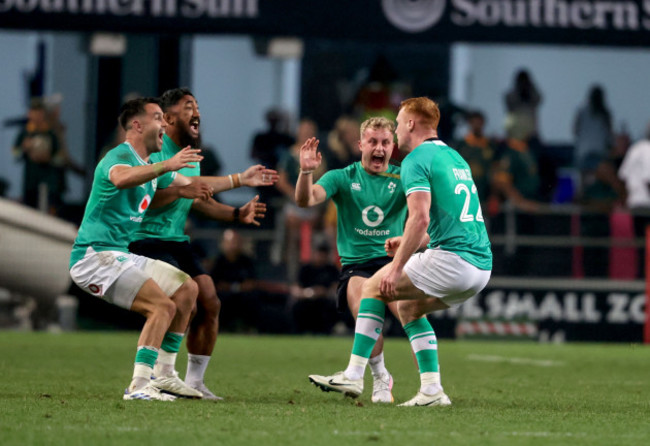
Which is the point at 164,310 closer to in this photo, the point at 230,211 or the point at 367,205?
the point at 230,211

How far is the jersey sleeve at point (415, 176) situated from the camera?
7.49 metres

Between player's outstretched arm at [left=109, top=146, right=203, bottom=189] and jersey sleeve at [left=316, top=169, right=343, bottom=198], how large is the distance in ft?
3.93

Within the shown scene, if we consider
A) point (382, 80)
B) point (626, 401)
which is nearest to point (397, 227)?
point (626, 401)

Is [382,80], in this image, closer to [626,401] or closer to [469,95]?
[469,95]

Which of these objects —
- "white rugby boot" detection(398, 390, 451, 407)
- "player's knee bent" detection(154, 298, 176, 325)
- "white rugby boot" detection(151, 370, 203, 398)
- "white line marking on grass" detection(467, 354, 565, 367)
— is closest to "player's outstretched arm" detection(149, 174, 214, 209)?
"player's knee bent" detection(154, 298, 176, 325)

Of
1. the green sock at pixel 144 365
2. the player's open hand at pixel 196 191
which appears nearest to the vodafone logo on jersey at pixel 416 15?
the player's open hand at pixel 196 191

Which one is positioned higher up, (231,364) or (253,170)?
(253,170)

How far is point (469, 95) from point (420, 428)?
55.0 feet

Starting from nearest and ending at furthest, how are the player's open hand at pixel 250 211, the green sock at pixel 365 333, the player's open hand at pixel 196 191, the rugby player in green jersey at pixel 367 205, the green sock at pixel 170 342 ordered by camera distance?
the green sock at pixel 365 333
the player's open hand at pixel 196 191
the green sock at pixel 170 342
the rugby player in green jersey at pixel 367 205
the player's open hand at pixel 250 211

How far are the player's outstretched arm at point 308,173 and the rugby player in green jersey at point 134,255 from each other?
624 millimetres

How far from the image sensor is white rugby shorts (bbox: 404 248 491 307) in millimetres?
7594

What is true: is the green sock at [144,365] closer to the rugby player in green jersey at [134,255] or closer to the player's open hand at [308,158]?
the rugby player in green jersey at [134,255]

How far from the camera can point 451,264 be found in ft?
24.9

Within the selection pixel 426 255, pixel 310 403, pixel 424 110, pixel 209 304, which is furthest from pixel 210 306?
pixel 424 110
